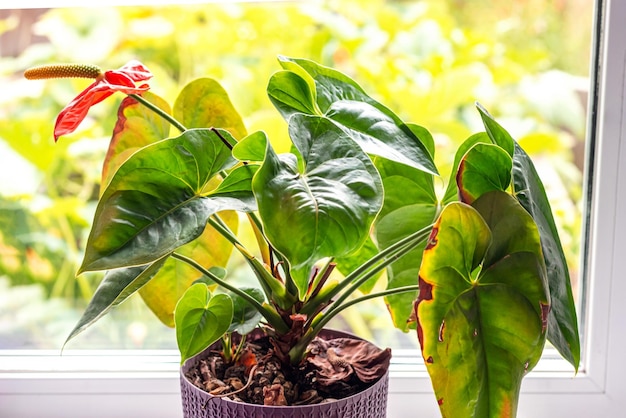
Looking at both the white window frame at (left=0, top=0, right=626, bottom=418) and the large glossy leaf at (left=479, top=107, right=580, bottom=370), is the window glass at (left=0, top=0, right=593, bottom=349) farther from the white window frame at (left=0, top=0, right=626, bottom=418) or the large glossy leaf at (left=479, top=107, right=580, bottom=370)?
the large glossy leaf at (left=479, top=107, right=580, bottom=370)

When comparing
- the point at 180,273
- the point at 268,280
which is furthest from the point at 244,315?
the point at 180,273

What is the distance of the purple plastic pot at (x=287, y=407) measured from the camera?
0.72 m

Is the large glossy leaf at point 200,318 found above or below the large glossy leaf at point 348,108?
below

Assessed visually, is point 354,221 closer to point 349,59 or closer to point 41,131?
point 349,59

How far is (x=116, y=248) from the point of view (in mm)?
596

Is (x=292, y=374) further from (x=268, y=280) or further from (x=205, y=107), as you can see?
(x=205, y=107)

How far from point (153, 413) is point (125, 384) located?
7 centimetres

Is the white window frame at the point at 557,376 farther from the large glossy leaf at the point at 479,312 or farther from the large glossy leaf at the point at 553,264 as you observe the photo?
the large glossy leaf at the point at 479,312

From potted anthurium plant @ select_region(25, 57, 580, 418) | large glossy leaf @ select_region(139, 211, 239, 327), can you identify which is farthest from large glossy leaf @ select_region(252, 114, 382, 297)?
large glossy leaf @ select_region(139, 211, 239, 327)

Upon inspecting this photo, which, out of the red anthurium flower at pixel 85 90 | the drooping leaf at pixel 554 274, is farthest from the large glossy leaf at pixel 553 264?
the red anthurium flower at pixel 85 90

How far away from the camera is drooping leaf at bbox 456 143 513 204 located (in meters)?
0.69

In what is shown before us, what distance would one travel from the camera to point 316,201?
57cm

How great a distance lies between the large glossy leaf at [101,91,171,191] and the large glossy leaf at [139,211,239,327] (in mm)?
142

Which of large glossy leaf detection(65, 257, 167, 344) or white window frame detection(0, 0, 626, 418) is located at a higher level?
large glossy leaf detection(65, 257, 167, 344)
